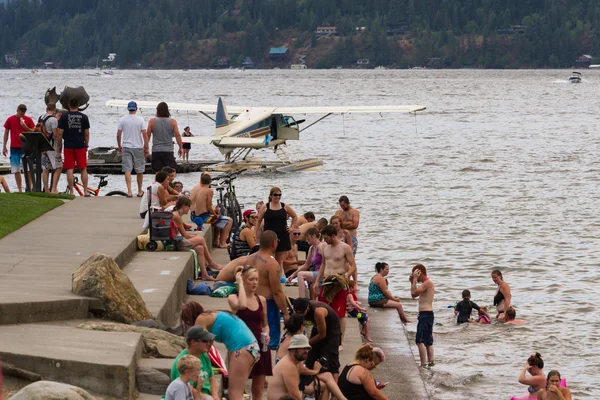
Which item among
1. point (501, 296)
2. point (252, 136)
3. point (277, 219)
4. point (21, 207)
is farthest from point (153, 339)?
point (252, 136)

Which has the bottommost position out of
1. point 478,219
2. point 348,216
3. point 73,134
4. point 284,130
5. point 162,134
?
point 478,219

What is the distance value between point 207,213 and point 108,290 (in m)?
7.20

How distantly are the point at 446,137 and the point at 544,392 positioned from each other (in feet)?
209

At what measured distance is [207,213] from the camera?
1897 centimetres

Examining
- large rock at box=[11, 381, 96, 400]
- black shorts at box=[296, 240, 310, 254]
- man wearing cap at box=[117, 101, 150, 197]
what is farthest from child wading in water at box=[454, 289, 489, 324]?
large rock at box=[11, 381, 96, 400]

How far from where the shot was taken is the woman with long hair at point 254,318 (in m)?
10.8

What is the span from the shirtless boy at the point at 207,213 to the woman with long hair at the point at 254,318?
7.25 meters

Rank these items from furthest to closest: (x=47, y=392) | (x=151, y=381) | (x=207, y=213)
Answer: (x=207, y=213), (x=151, y=381), (x=47, y=392)

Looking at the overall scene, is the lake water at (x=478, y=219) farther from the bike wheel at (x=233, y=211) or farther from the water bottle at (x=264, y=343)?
the water bottle at (x=264, y=343)

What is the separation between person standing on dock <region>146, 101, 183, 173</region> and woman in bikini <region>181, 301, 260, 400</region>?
383 inches

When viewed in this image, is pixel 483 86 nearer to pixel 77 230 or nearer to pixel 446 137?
pixel 446 137

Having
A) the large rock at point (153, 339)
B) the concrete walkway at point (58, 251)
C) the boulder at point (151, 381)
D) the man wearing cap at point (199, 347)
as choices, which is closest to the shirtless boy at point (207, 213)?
the concrete walkway at point (58, 251)

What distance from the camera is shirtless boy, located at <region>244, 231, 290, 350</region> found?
11.8 m

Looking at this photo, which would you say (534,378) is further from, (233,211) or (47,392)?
(233,211)
